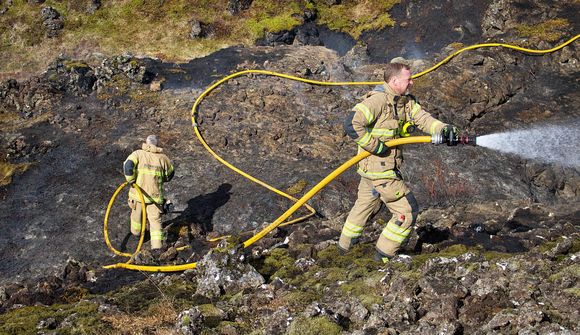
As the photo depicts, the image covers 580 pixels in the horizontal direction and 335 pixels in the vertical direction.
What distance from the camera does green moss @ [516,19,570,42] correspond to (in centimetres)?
1640

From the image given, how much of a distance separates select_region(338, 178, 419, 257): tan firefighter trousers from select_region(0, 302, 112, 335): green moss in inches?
142

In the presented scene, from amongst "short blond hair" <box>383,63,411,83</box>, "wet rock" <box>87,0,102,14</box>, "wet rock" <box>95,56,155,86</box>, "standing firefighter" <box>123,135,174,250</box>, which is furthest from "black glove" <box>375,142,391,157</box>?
"wet rock" <box>87,0,102,14</box>

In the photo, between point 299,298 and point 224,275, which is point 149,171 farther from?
point 299,298

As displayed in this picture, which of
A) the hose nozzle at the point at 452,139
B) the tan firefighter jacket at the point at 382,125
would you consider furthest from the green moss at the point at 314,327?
the hose nozzle at the point at 452,139

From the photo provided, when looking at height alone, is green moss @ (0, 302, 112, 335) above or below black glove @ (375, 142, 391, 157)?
below

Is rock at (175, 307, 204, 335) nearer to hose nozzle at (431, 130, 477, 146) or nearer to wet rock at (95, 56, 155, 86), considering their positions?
hose nozzle at (431, 130, 477, 146)

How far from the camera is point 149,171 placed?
1041 cm

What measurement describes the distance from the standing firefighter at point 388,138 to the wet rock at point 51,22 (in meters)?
15.9

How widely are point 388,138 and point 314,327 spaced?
2.91 meters

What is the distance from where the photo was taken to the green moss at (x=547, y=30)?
16397 mm

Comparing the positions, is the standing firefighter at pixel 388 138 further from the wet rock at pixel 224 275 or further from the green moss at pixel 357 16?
the green moss at pixel 357 16

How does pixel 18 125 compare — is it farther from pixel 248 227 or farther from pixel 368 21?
pixel 368 21

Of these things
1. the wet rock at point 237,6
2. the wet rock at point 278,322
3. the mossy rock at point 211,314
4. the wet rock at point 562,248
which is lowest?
the wet rock at point 237,6

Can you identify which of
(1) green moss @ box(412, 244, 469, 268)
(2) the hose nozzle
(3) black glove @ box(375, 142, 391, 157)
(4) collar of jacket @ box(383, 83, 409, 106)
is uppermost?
(4) collar of jacket @ box(383, 83, 409, 106)
